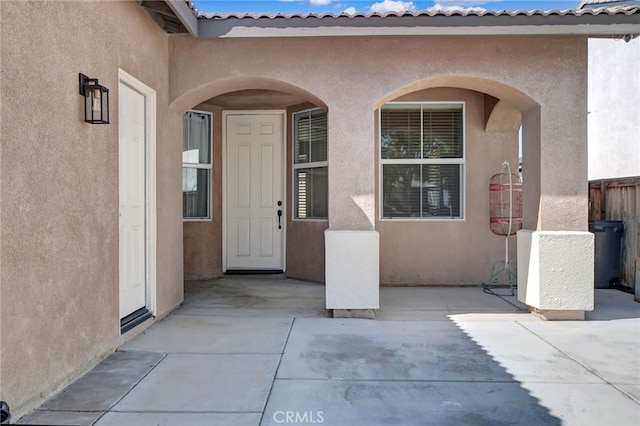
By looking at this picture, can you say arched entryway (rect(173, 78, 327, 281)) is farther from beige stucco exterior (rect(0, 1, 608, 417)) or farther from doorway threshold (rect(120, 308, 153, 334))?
doorway threshold (rect(120, 308, 153, 334))

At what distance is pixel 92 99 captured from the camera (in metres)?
4.16

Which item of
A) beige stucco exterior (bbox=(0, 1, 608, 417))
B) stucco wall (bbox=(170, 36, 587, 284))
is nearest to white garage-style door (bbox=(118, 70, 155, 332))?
beige stucco exterior (bbox=(0, 1, 608, 417))

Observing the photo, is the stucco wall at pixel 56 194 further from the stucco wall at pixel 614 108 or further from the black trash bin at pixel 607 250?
the stucco wall at pixel 614 108

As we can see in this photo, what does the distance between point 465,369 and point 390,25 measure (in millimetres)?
3646

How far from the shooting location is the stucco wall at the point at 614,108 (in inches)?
496

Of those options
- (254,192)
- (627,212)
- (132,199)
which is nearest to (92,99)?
(132,199)

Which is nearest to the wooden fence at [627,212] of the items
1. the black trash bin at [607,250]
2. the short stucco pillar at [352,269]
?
the black trash bin at [607,250]

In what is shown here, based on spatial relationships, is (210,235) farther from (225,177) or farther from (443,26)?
(443,26)

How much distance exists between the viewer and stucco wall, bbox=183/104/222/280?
8930 millimetres

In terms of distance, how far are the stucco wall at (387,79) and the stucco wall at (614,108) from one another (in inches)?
309

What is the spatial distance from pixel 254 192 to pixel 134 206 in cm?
400

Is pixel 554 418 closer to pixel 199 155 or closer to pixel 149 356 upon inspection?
pixel 149 356

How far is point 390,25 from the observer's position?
5.71 metres

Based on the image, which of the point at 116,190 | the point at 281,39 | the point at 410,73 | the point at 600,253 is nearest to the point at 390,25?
the point at 410,73
